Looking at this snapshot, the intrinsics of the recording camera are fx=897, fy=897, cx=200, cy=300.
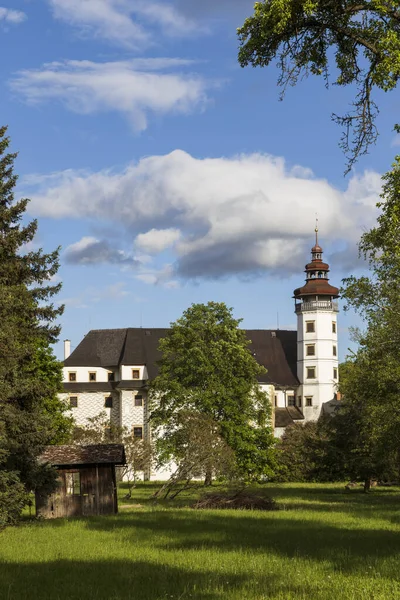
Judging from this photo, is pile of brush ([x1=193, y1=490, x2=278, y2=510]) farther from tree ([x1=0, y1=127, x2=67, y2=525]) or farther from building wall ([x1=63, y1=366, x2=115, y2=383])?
building wall ([x1=63, y1=366, x2=115, y2=383])

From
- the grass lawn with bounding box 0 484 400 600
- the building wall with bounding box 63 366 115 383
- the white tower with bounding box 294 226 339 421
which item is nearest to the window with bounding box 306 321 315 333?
the white tower with bounding box 294 226 339 421

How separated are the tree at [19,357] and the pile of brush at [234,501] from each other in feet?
35.3

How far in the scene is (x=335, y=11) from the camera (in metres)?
16.4

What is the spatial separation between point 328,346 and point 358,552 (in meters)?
74.4

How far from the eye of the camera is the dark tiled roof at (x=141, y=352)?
88.2 metres

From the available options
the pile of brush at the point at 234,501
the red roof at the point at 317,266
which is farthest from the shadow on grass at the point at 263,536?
the red roof at the point at 317,266

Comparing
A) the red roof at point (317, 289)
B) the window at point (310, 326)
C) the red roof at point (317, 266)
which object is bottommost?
the window at point (310, 326)

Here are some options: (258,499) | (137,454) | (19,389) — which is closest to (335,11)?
(19,389)

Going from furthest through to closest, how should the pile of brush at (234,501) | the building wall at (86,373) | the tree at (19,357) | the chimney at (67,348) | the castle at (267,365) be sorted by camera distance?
the chimney at (67,348), the building wall at (86,373), the castle at (267,365), the pile of brush at (234,501), the tree at (19,357)

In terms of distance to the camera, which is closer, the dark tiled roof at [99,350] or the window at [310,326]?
the dark tiled roof at [99,350]

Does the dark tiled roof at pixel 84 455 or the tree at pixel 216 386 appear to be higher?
the tree at pixel 216 386

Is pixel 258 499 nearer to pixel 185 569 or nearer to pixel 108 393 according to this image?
pixel 185 569

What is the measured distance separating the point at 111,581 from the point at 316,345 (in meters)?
79.5

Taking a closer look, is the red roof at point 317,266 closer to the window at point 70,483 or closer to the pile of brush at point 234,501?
the pile of brush at point 234,501
